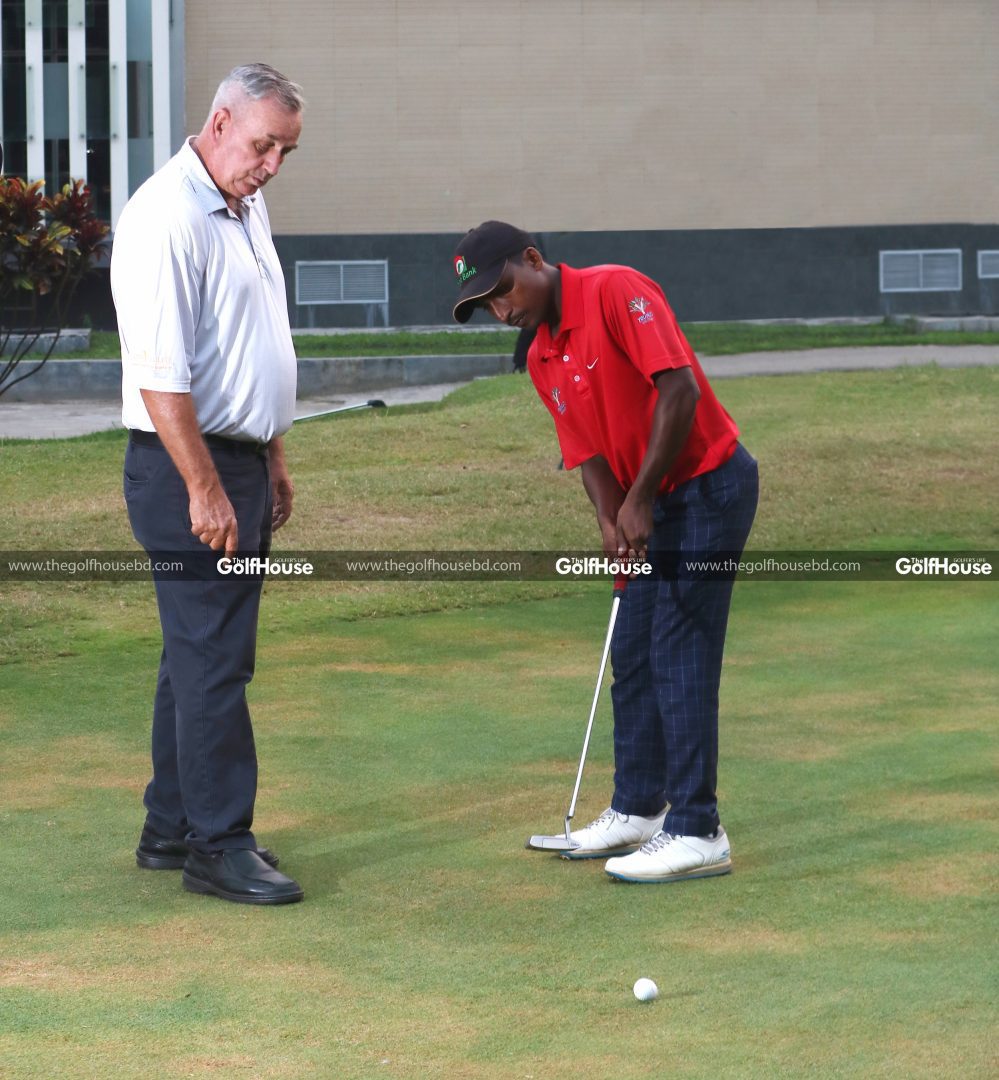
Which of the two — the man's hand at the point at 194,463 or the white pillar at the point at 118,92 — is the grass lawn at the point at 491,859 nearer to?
the man's hand at the point at 194,463

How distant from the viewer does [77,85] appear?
2595 centimetres

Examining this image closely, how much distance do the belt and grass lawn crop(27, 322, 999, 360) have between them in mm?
15881

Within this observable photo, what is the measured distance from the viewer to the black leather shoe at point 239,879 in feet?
13.9

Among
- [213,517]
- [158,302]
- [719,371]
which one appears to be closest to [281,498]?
[213,517]

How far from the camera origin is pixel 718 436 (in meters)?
4.51

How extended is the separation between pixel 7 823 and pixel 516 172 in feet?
74.3

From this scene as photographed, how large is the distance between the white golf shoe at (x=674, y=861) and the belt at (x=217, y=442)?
136cm

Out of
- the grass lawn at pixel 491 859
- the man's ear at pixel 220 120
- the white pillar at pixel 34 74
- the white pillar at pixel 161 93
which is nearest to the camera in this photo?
the grass lawn at pixel 491 859

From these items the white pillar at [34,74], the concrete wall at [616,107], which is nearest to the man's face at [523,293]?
the concrete wall at [616,107]

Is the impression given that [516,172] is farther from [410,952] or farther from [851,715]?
[410,952]

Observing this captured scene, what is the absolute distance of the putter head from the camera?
4.63m

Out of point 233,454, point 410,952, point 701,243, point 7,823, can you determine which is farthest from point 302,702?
point 701,243

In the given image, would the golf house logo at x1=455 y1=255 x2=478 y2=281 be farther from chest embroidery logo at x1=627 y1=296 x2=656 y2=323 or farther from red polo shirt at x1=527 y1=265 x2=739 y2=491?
chest embroidery logo at x1=627 y1=296 x2=656 y2=323

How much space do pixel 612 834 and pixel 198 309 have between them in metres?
1.74
